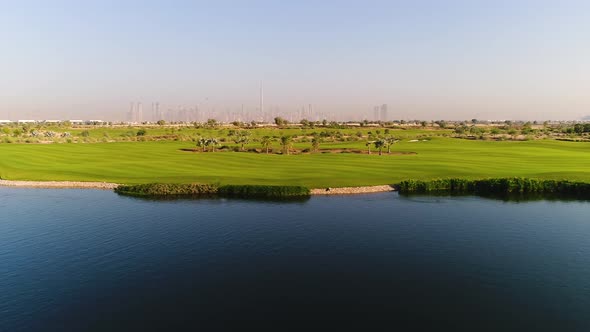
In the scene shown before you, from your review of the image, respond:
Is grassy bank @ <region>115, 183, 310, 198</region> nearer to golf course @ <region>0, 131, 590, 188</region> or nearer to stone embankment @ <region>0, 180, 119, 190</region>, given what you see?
golf course @ <region>0, 131, 590, 188</region>

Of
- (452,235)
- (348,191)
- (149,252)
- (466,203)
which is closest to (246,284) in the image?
(149,252)

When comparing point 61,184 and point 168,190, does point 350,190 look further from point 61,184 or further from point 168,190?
point 61,184

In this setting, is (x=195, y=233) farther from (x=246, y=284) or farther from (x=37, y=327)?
(x=37, y=327)

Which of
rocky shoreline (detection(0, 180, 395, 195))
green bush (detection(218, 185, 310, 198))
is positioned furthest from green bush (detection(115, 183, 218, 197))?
rocky shoreline (detection(0, 180, 395, 195))

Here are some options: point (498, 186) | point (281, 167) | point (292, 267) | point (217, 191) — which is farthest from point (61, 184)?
point (498, 186)

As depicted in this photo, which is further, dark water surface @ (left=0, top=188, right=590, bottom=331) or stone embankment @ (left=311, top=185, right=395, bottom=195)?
stone embankment @ (left=311, top=185, right=395, bottom=195)

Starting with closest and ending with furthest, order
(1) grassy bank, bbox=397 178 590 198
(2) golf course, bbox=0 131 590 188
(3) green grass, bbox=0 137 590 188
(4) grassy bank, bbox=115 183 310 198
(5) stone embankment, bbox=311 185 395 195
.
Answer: (4) grassy bank, bbox=115 183 310 198 → (5) stone embankment, bbox=311 185 395 195 → (1) grassy bank, bbox=397 178 590 198 → (2) golf course, bbox=0 131 590 188 → (3) green grass, bbox=0 137 590 188
